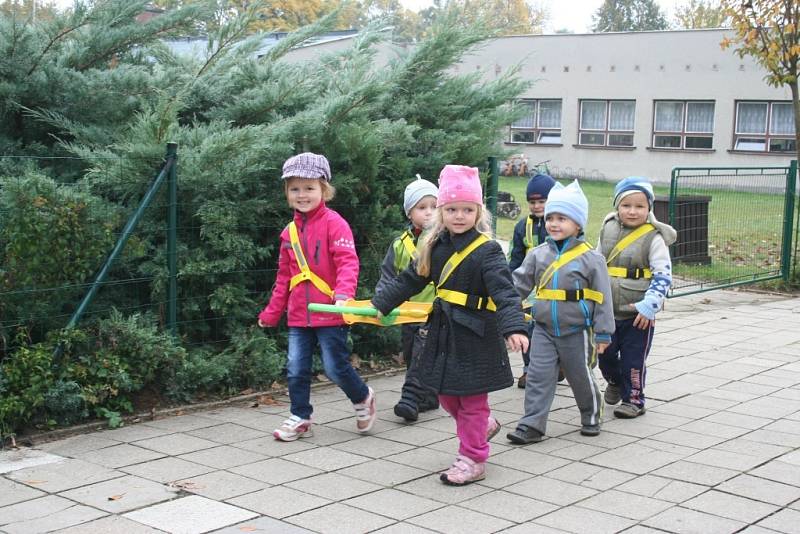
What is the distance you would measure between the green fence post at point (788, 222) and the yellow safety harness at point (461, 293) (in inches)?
356

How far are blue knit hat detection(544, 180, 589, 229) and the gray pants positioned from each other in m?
0.71

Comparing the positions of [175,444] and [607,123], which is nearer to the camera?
[175,444]

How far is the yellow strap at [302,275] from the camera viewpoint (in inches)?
235

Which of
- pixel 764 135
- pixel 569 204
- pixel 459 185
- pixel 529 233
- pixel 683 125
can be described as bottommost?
pixel 529 233

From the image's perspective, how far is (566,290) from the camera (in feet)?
19.9

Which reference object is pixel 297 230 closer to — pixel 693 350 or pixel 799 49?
pixel 693 350

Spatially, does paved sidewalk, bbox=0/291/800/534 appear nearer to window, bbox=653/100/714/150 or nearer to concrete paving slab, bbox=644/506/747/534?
concrete paving slab, bbox=644/506/747/534

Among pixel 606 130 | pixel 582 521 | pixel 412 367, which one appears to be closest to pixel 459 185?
pixel 412 367

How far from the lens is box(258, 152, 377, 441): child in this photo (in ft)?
19.5

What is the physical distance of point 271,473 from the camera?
209 inches

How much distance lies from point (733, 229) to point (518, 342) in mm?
10197

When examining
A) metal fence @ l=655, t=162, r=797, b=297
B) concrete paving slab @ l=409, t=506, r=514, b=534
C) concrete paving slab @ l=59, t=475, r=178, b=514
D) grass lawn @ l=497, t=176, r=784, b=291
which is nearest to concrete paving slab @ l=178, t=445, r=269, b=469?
concrete paving slab @ l=59, t=475, r=178, b=514

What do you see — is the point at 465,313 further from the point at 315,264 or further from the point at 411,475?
the point at 315,264

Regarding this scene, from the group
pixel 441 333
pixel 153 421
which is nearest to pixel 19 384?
pixel 153 421
